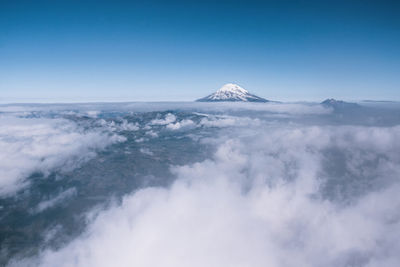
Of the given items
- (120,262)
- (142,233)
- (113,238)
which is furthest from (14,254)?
(142,233)

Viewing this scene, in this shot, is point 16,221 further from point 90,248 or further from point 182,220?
Answer: point 182,220

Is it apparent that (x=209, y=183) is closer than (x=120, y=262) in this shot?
No

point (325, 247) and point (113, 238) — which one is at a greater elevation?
point (113, 238)

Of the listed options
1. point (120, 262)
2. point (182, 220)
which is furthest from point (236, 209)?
point (120, 262)

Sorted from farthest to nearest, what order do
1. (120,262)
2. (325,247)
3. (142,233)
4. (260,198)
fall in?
(260,198) < (325,247) < (142,233) < (120,262)

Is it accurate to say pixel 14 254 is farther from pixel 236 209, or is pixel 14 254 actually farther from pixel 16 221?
pixel 236 209

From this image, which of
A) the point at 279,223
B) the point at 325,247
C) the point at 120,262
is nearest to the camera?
the point at 120,262

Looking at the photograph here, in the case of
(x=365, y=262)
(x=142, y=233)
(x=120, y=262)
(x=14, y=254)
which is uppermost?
(x=142, y=233)

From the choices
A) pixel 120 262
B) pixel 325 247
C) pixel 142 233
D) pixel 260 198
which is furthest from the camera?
pixel 260 198

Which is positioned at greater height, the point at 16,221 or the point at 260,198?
the point at 260,198
